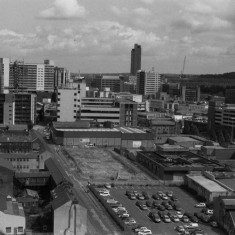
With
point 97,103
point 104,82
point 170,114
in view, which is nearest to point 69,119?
point 97,103

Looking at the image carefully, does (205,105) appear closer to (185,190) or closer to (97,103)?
(97,103)

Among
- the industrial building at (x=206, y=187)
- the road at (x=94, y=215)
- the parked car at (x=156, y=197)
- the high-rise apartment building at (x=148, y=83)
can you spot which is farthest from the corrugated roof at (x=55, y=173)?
the high-rise apartment building at (x=148, y=83)

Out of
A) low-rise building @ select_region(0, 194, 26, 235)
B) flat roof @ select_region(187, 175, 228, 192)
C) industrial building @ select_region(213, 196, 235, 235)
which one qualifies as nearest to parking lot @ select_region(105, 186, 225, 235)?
industrial building @ select_region(213, 196, 235, 235)

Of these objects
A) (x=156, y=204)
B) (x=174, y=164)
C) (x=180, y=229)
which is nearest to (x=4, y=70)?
(x=174, y=164)

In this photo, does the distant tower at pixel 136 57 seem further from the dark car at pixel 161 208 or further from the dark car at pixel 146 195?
the dark car at pixel 161 208

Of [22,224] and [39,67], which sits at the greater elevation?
[39,67]

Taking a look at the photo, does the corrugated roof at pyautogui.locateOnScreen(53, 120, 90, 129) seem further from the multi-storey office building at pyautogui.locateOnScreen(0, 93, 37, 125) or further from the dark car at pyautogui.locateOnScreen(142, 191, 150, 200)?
the dark car at pyautogui.locateOnScreen(142, 191, 150, 200)

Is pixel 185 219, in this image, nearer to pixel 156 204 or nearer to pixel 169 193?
pixel 156 204
